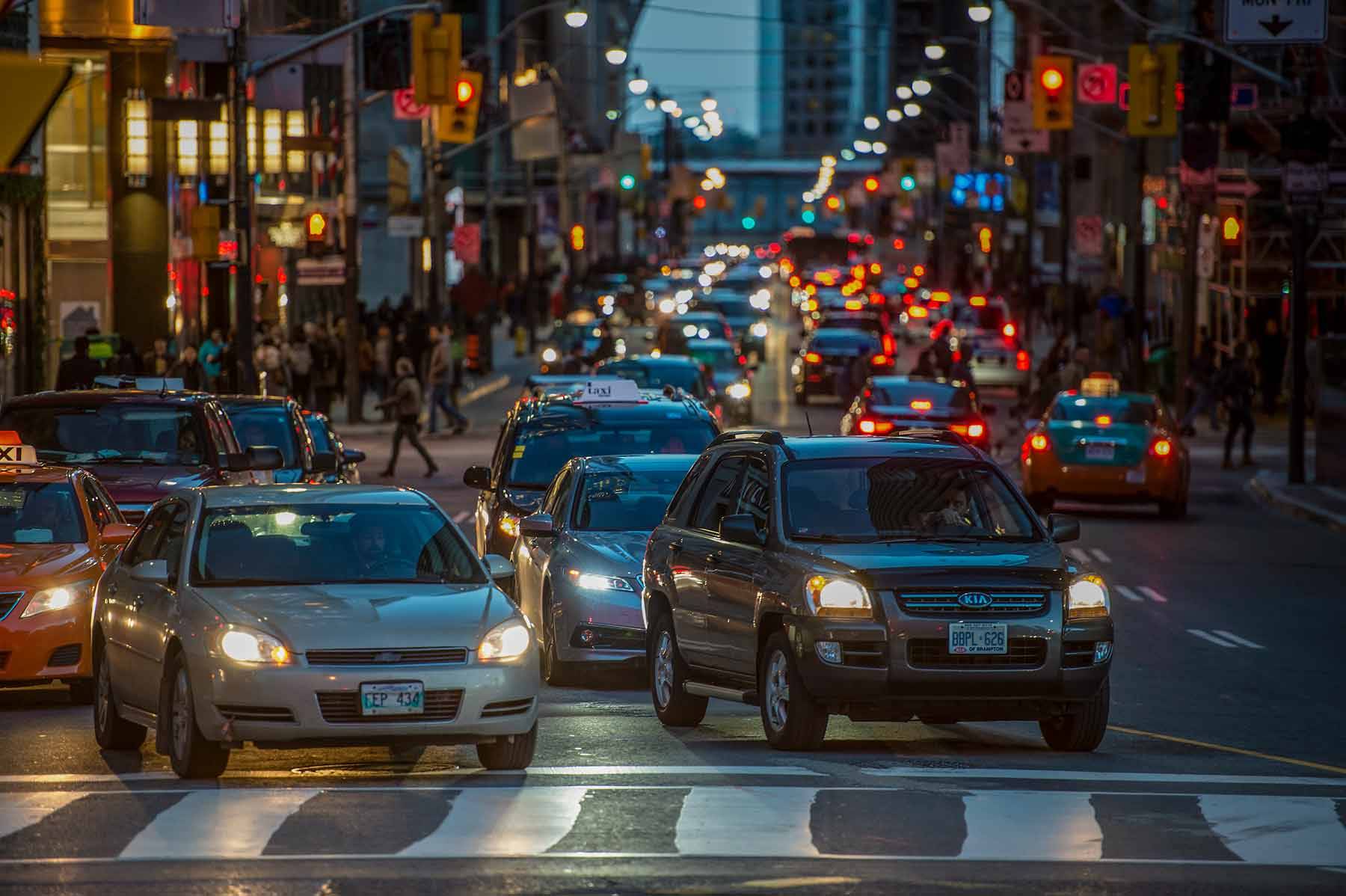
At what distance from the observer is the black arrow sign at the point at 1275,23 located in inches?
1235

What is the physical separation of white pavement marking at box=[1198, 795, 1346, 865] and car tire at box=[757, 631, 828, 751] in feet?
6.77

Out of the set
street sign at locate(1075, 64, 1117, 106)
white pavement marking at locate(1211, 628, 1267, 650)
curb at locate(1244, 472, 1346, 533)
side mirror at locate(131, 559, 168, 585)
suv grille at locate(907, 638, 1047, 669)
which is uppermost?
street sign at locate(1075, 64, 1117, 106)

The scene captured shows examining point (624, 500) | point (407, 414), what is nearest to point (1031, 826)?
point (624, 500)

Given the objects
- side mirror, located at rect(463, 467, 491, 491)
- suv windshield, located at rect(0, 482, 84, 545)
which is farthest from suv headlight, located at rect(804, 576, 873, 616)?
side mirror, located at rect(463, 467, 491, 491)

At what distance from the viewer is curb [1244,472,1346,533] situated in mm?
31005

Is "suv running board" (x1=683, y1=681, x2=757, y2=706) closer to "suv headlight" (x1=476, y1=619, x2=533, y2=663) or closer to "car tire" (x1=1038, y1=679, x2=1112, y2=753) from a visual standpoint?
"car tire" (x1=1038, y1=679, x2=1112, y2=753)

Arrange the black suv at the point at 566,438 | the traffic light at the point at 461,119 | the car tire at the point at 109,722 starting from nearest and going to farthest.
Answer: the car tire at the point at 109,722, the black suv at the point at 566,438, the traffic light at the point at 461,119

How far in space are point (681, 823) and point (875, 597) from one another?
7.17ft

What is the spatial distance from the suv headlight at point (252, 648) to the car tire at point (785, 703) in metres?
2.54

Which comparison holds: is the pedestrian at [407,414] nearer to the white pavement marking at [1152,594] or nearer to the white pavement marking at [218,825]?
the white pavement marking at [1152,594]

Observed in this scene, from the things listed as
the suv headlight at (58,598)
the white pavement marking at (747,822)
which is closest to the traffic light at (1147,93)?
the suv headlight at (58,598)

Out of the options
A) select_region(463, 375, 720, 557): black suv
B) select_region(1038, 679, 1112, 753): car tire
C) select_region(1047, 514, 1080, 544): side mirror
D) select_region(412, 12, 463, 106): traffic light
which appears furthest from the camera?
select_region(412, 12, 463, 106): traffic light

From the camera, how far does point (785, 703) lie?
41.9 feet

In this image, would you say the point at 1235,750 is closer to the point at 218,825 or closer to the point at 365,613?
the point at 365,613
